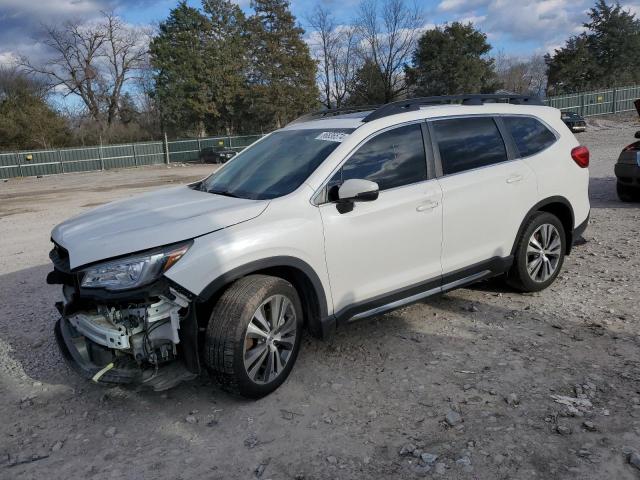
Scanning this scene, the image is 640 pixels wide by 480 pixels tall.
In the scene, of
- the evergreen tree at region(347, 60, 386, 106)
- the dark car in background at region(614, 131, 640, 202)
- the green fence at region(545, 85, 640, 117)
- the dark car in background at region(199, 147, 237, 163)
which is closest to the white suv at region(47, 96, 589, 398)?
the dark car in background at region(614, 131, 640, 202)

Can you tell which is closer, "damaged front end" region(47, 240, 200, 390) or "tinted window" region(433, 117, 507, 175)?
"damaged front end" region(47, 240, 200, 390)

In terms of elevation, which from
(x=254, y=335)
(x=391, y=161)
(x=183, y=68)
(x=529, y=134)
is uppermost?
(x=183, y=68)

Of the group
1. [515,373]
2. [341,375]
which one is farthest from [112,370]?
[515,373]

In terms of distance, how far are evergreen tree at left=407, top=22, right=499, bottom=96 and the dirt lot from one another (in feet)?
146

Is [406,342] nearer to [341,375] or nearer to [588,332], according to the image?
[341,375]

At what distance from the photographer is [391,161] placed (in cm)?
411

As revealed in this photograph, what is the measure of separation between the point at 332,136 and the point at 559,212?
2.65m

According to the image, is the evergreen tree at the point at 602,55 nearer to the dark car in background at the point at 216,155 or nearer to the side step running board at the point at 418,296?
the dark car in background at the point at 216,155

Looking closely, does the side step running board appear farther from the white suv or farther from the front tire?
the front tire

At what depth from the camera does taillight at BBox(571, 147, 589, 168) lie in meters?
5.27

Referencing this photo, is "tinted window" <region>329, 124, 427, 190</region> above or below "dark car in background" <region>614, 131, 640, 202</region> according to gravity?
above

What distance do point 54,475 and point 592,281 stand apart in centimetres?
505

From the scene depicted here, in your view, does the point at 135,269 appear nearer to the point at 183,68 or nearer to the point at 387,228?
the point at 387,228

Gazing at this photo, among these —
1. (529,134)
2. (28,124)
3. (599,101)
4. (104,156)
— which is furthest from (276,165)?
(28,124)
